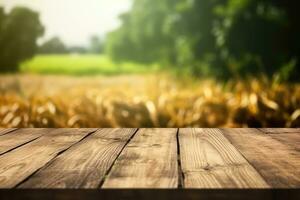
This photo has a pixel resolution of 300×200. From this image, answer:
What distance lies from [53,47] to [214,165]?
6.61 meters

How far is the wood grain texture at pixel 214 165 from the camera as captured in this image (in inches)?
40.2

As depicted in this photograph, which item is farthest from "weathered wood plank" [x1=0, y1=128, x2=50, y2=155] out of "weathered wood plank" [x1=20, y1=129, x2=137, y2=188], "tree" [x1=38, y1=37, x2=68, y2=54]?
"tree" [x1=38, y1=37, x2=68, y2=54]

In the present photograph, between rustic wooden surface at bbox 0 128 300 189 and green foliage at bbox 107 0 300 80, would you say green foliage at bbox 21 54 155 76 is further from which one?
rustic wooden surface at bbox 0 128 300 189

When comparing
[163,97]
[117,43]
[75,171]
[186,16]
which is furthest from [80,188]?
[117,43]

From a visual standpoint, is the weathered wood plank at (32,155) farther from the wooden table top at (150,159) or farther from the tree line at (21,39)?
the tree line at (21,39)

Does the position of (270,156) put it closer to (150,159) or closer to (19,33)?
(150,159)

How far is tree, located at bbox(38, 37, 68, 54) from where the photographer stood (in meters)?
6.83

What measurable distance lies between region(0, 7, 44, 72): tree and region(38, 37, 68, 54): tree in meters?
0.16

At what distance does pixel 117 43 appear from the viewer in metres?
17.3

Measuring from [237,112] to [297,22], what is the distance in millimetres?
3520

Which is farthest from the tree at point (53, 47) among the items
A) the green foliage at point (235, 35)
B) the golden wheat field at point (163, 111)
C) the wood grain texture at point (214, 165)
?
the wood grain texture at point (214, 165)

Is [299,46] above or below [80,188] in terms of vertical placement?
above

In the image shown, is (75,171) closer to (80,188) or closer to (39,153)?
(80,188)

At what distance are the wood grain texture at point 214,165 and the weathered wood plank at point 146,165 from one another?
34mm
